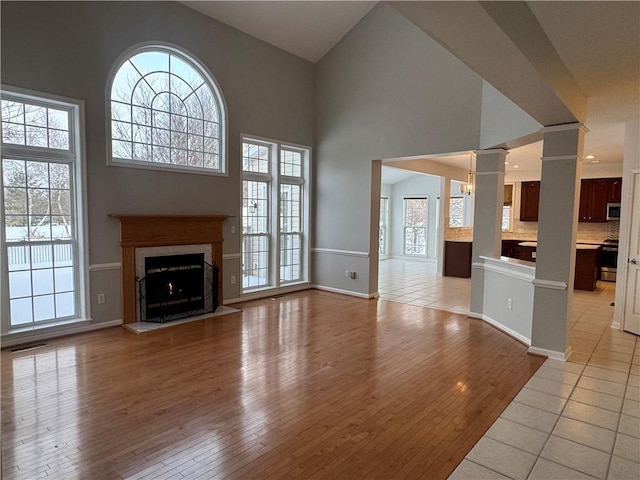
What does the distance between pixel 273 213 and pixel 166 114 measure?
7.41ft

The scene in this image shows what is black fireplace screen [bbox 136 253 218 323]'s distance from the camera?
17.0 ft

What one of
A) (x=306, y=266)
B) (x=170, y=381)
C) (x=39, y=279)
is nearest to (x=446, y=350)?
(x=170, y=381)

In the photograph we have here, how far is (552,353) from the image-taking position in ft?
13.3

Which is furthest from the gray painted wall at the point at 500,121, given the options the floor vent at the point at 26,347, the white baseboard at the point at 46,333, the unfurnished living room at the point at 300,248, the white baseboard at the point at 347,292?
the floor vent at the point at 26,347

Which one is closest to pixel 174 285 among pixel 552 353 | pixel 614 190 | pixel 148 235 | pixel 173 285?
pixel 173 285

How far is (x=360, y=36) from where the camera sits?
6.60m

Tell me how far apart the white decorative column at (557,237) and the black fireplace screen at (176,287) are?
414cm

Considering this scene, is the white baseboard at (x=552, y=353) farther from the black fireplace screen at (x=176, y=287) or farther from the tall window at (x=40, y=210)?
the tall window at (x=40, y=210)

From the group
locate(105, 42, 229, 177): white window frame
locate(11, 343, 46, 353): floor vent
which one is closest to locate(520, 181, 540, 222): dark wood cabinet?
locate(105, 42, 229, 177): white window frame

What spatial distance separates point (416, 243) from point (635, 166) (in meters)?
7.64

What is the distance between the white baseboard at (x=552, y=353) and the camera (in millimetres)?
4016

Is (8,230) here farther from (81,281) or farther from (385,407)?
(385,407)

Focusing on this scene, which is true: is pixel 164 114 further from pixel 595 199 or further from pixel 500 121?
pixel 595 199

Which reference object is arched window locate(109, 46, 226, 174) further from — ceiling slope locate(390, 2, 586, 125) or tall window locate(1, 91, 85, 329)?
ceiling slope locate(390, 2, 586, 125)
